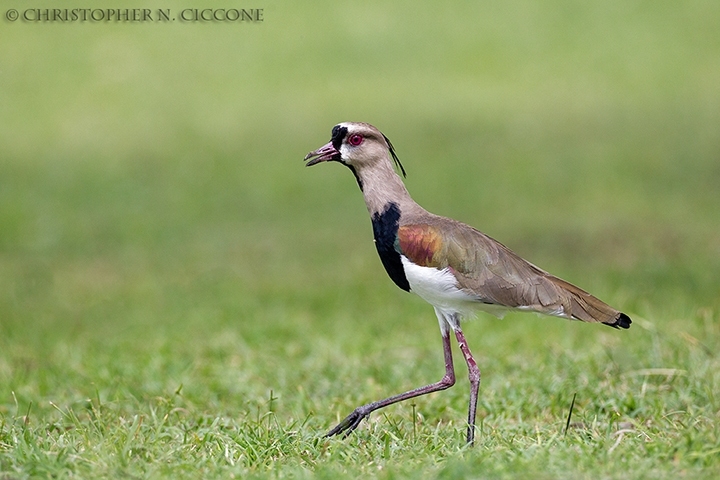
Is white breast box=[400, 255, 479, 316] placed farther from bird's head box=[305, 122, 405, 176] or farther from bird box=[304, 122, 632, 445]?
bird's head box=[305, 122, 405, 176]

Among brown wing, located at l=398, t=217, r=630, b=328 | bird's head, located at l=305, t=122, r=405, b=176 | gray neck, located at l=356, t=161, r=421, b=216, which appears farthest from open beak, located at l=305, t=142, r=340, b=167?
brown wing, located at l=398, t=217, r=630, b=328

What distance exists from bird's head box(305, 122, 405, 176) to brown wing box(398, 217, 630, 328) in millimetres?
368

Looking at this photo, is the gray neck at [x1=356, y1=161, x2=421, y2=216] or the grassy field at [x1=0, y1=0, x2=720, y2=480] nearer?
the grassy field at [x1=0, y1=0, x2=720, y2=480]

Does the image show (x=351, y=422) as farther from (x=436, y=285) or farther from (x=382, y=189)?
(x=382, y=189)

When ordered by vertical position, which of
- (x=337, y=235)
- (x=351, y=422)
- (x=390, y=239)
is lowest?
(x=351, y=422)

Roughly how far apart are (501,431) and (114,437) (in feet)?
5.65

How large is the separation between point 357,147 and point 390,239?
46 cm

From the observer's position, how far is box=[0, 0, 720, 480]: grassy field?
468 cm

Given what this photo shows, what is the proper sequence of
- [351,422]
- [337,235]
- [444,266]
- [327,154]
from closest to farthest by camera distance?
[444,266] → [351,422] → [327,154] → [337,235]

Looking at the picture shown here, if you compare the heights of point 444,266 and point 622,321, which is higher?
point 444,266

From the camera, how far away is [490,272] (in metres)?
4.70

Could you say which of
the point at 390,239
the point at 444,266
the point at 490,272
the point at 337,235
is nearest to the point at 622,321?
the point at 490,272

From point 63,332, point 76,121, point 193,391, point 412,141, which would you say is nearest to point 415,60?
point 412,141

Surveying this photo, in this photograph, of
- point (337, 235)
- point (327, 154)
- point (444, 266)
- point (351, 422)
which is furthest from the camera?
point (337, 235)
